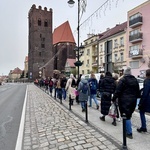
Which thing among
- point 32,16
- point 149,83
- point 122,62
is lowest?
point 149,83

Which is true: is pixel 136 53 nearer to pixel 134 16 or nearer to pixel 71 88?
pixel 134 16

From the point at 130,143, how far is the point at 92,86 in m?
5.49

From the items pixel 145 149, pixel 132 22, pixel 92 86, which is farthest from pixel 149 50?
pixel 145 149

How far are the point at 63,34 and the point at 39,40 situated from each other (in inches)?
527

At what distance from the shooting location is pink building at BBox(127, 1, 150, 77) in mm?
34531

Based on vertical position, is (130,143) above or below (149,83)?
below

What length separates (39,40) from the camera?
281 ft

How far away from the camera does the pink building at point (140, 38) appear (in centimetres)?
3453

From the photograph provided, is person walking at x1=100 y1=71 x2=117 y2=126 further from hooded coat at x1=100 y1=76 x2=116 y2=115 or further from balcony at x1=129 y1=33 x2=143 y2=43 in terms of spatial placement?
balcony at x1=129 y1=33 x2=143 y2=43

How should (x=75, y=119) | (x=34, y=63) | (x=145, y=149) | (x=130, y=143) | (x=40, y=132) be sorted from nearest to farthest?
(x=145, y=149) < (x=130, y=143) < (x=40, y=132) < (x=75, y=119) < (x=34, y=63)

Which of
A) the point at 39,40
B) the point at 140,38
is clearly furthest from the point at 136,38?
the point at 39,40

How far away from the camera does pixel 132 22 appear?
3672 cm

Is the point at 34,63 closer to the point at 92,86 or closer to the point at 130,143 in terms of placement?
the point at 92,86

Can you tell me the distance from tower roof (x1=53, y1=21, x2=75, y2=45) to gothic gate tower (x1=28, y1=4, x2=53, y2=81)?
295 inches
